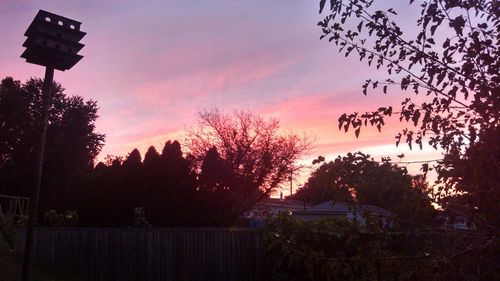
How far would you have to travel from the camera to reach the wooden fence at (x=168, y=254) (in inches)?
401

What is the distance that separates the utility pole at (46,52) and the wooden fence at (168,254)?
316 centimetres

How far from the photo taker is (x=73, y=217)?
20.9 metres

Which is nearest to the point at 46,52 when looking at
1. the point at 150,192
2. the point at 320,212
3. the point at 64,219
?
the point at 150,192

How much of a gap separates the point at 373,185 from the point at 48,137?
134 ft

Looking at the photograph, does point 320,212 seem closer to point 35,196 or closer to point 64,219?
point 64,219

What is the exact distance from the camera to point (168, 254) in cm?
1129

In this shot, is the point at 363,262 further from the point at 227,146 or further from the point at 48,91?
the point at 227,146

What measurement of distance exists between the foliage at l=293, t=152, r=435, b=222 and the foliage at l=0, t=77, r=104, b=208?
36.7 metres

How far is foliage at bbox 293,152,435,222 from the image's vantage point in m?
3.18

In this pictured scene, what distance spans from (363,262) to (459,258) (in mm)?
583

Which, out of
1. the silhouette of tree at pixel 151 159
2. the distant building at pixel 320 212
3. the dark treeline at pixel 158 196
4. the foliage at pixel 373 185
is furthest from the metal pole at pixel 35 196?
the silhouette of tree at pixel 151 159

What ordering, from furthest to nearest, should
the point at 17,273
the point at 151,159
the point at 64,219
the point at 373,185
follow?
the point at 151,159 → the point at 64,219 → the point at 17,273 → the point at 373,185

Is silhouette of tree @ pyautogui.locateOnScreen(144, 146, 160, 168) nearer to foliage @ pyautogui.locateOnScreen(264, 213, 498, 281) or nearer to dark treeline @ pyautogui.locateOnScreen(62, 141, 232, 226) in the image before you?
dark treeline @ pyautogui.locateOnScreen(62, 141, 232, 226)

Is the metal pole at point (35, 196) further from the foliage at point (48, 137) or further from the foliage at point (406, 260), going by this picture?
the foliage at point (48, 137)
